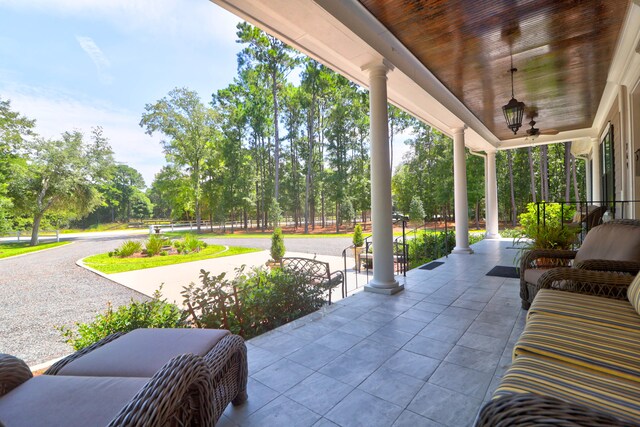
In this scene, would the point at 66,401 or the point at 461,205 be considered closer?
the point at 66,401

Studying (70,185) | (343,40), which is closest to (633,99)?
(343,40)

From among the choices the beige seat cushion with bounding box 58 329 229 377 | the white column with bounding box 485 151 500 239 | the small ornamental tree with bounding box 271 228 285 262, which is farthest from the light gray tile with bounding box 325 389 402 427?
the white column with bounding box 485 151 500 239

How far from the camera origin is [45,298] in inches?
156

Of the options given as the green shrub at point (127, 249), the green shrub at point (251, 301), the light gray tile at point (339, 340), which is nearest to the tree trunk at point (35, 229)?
the green shrub at point (251, 301)

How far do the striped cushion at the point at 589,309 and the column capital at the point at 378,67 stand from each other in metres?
2.99

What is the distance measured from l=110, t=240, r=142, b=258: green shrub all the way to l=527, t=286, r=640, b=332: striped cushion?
31.6ft

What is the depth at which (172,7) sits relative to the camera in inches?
142

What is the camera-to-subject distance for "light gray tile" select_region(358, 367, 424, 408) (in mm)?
1730

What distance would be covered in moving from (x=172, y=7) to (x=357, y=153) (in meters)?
19.6

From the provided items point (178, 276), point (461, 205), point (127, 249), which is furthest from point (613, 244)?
point (127, 249)

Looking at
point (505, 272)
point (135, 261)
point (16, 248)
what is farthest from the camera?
point (135, 261)

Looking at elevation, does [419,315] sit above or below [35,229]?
below

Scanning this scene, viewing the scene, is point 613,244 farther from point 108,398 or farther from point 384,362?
point 108,398

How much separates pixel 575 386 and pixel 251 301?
2.54 meters
